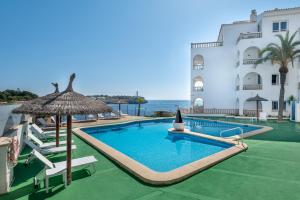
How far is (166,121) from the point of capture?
22406 mm

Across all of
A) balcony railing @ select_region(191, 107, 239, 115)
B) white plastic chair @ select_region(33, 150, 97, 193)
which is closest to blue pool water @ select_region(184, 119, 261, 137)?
balcony railing @ select_region(191, 107, 239, 115)

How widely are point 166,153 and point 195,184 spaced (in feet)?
14.3

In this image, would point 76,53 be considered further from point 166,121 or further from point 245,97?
point 245,97

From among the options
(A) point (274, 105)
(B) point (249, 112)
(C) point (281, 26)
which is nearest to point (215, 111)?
(B) point (249, 112)

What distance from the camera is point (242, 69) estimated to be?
24.3 meters

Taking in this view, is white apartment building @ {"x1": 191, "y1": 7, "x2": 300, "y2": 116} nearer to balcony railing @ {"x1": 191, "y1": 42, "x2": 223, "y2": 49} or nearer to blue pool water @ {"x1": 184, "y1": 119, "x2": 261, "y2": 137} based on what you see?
balcony railing @ {"x1": 191, "y1": 42, "x2": 223, "y2": 49}

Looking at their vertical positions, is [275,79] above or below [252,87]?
above

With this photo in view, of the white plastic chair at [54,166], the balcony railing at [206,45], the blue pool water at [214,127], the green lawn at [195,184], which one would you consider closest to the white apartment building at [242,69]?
the balcony railing at [206,45]

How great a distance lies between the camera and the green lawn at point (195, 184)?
4805 millimetres

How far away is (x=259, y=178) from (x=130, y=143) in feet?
25.5

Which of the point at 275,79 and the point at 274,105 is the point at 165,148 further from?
the point at 275,79

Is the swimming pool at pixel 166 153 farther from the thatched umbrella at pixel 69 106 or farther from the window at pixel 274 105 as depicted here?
the window at pixel 274 105

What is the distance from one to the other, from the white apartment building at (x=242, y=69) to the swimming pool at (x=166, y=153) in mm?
15468

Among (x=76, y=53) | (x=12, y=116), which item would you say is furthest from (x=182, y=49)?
(x=12, y=116)
